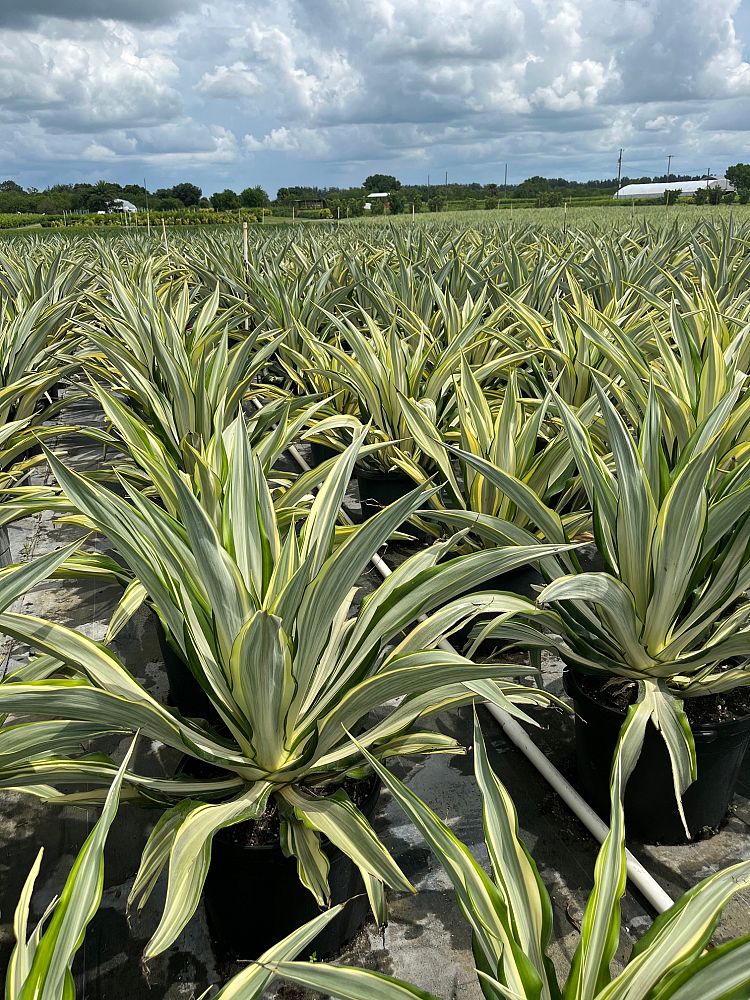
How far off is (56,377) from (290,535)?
1.89 metres

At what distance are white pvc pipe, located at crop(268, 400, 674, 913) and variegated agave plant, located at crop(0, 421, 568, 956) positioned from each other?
5.7 inches

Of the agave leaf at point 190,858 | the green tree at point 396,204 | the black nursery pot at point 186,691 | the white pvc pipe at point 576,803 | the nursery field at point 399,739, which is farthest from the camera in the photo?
the green tree at point 396,204

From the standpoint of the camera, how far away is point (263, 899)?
107cm

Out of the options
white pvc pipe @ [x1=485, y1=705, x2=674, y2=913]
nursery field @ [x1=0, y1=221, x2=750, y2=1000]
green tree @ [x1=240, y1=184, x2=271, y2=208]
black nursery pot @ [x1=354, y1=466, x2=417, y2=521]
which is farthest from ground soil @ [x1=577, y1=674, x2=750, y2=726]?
green tree @ [x1=240, y1=184, x2=271, y2=208]

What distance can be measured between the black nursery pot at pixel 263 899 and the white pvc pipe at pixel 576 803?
16.2 inches

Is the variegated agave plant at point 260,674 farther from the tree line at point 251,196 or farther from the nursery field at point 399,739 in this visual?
the tree line at point 251,196

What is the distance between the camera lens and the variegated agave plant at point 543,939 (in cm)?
59

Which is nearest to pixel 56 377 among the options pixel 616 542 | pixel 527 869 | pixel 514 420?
pixel 514 420

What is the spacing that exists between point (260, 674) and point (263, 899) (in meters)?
0.39

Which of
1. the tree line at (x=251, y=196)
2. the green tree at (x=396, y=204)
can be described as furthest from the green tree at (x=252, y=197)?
the green tree at (x=396, y=204)

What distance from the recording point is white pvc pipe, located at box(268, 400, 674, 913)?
113 centimetres

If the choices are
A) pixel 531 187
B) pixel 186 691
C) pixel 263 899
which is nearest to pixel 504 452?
pixel 186 691

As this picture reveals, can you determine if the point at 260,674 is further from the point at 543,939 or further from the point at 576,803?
the point at 576,803

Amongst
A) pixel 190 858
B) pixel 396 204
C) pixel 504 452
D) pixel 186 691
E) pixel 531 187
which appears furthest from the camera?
pixel 531 187
